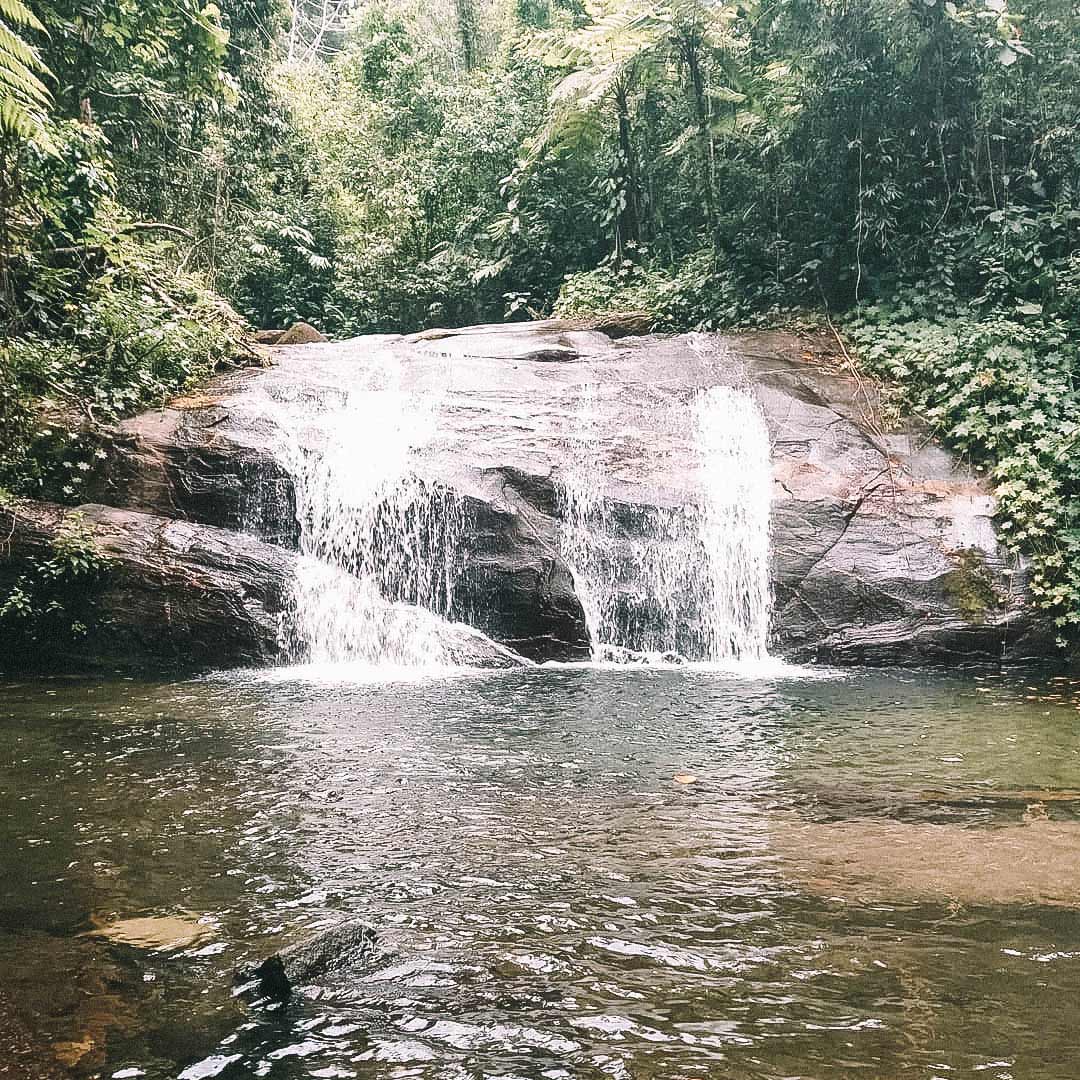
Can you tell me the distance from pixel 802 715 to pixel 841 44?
10194 millimetres

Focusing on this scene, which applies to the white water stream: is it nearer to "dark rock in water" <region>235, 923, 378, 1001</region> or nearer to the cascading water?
the cascading water

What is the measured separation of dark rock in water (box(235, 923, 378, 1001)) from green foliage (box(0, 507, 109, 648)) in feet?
21.8

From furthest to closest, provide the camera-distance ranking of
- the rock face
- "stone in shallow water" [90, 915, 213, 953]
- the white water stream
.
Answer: the white water stream → the rock face → "stone in shallow water" [90, 915, 213, 953]

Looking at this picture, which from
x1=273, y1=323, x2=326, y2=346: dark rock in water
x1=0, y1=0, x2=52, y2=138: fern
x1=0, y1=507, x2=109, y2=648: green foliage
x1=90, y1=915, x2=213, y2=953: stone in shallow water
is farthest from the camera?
x1=273, y1=323, x2=326, y2=346: dark rock in water

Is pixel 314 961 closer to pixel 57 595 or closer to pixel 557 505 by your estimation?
pixel 57 595

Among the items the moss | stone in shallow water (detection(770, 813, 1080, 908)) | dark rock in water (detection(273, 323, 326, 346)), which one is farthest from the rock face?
stone in shallow water (detection(770, 813, 1080, 908))

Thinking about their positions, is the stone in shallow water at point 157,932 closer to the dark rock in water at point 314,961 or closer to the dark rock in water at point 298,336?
the dark rock in water at point 314,961

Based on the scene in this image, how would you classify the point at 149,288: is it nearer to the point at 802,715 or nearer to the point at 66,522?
the point at 66,522

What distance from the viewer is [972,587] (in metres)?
9.30

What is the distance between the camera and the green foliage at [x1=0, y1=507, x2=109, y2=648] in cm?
876

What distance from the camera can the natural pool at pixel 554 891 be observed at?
8.64 ft

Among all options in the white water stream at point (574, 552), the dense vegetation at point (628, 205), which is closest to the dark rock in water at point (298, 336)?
the dense vegetation at point (628, 205)

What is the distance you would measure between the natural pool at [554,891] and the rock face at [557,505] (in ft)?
7.95

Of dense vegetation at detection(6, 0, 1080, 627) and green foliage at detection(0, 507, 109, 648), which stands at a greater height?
dense vegetation at detection(6, 0, 1080, 627)
